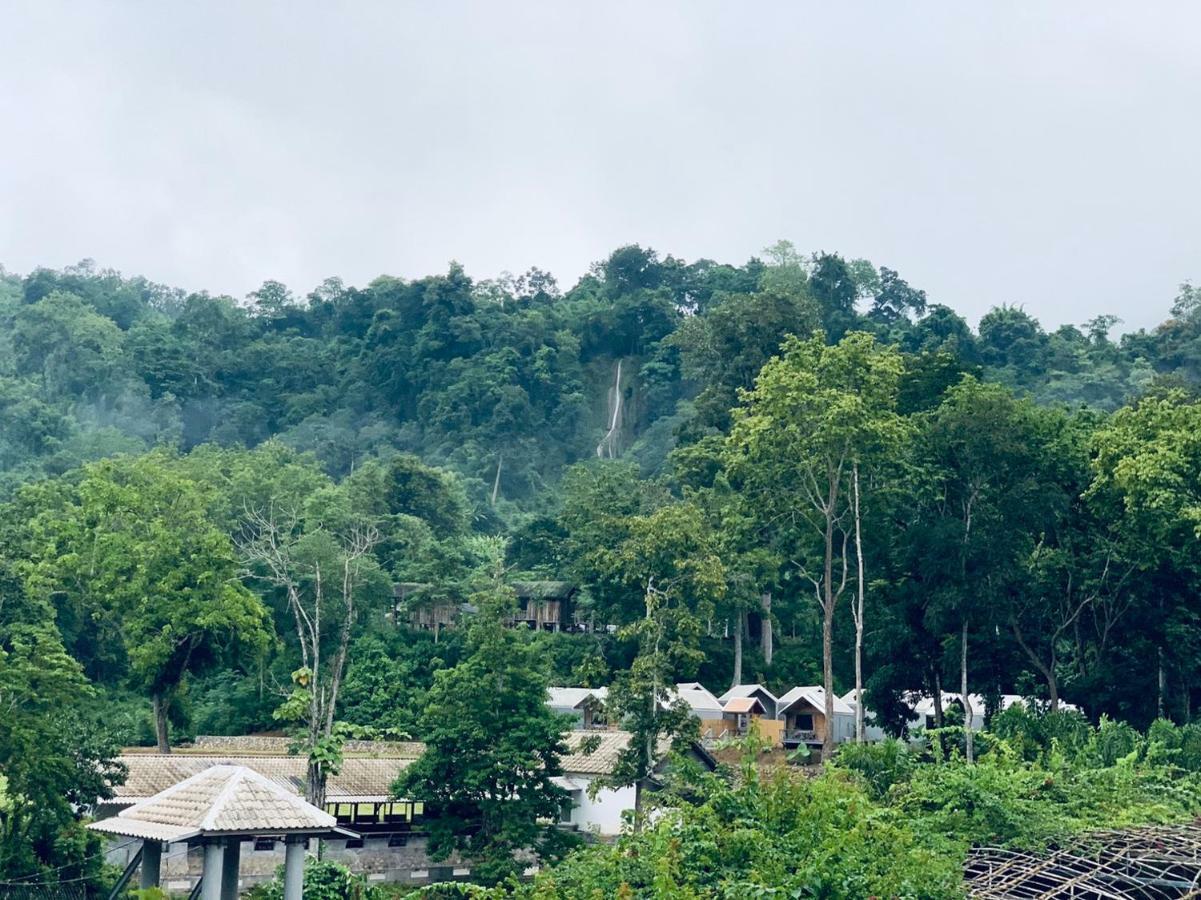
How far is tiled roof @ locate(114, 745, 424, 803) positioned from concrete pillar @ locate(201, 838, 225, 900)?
13546mm

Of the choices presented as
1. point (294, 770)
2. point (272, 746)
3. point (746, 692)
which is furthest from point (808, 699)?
point (294, 770)

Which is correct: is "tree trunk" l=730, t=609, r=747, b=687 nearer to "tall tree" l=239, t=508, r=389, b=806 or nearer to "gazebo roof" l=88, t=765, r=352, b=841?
"tall tree" l=239, t=508, r=389, b=806

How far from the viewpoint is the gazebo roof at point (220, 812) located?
19141 mm

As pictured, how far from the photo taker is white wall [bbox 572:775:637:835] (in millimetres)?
38844

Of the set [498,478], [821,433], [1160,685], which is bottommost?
[1160,685]

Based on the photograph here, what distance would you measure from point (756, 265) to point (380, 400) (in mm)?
26554

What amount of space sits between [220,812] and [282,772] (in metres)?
16.8

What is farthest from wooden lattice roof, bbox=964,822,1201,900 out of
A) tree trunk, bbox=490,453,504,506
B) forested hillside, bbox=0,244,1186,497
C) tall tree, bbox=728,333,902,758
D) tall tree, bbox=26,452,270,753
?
tree trunk, bbox=490,453,504,506

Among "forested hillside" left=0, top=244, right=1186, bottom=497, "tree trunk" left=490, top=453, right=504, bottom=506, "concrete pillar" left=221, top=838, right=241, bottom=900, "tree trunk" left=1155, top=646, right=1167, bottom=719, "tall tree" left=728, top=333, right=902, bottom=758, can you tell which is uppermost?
"forested hillside" left=0, top=244, right=1186, bottom=497

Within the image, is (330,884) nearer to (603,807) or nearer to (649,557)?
(603,807)

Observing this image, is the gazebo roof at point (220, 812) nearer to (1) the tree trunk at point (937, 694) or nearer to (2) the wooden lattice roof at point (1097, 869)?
(2) the wooden lattice roof at point (1097, 869)

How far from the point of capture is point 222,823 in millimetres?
19062

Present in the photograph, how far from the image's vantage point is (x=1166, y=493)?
3466 cm

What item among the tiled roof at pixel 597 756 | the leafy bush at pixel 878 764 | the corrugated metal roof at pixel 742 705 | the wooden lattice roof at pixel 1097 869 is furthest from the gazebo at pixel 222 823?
the corrugated metal roof at pixel 742 705
